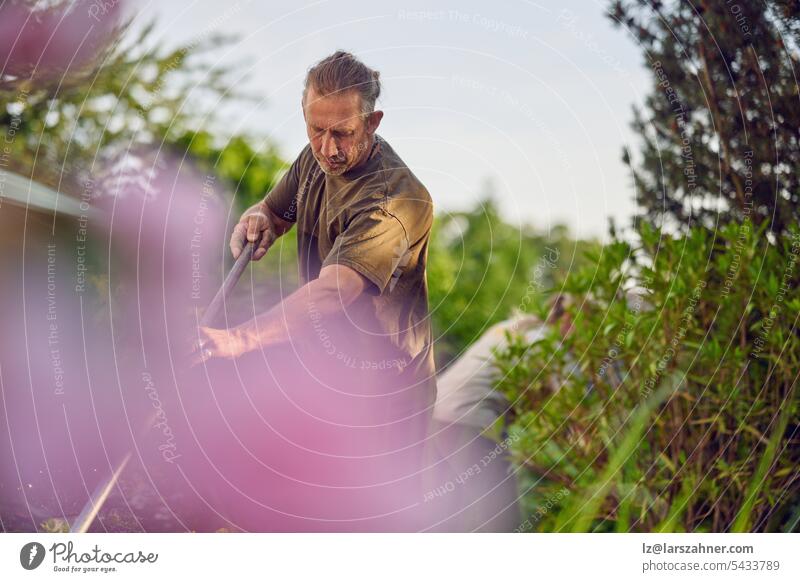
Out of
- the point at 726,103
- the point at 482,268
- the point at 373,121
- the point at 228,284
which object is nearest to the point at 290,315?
the point at 228,284

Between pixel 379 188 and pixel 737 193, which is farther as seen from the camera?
pixel 737 193

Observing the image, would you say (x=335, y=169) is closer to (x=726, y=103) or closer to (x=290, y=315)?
(x=290, y=315)

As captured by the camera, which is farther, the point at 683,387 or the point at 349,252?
the point at 683,387

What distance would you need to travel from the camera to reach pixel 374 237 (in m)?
1.59

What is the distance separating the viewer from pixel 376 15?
72.2 inches

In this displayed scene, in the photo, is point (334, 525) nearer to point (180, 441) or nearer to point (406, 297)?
point (180, 441)

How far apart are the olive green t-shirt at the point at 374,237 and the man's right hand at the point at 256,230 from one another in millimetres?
24

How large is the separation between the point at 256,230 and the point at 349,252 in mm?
247

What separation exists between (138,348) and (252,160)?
49 centimetres

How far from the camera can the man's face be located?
5.30 ft

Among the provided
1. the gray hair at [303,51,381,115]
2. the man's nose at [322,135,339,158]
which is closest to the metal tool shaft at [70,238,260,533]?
the man's nose at [322,135,339,158]
